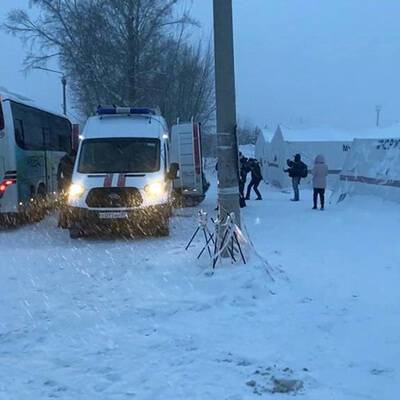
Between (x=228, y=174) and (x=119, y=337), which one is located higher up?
(x=228, y=174)

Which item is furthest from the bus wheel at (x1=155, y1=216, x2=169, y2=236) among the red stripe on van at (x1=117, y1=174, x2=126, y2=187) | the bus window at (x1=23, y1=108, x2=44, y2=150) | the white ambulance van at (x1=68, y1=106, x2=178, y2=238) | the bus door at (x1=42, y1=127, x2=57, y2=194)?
the bus door at (x1=42, y1=127, x2=57, y2=194)

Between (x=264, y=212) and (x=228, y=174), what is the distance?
861 centimetres

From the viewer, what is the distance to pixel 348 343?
A: 5.74 m

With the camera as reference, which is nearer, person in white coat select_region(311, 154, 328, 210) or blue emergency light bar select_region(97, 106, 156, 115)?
blue emergency light bar select_region(97, 106, 156, 115)

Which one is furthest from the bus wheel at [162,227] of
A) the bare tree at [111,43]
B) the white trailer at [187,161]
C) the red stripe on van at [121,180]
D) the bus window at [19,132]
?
the bare tree at [111,43]

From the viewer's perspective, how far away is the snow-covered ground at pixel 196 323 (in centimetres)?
484

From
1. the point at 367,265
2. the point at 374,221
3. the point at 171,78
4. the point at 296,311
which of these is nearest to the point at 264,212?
the point at 374,221

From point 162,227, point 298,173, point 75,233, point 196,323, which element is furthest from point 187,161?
point 196,323

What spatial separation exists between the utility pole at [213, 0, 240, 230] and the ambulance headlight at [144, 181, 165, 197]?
3419mm

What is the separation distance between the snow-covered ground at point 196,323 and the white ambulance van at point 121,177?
127cm

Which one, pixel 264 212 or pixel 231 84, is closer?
pixel 231 84

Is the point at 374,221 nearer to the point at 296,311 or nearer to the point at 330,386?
the point at 296,311

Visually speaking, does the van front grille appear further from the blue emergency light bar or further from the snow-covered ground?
the blue emergency light bar

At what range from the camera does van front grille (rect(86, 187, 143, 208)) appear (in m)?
12.2
